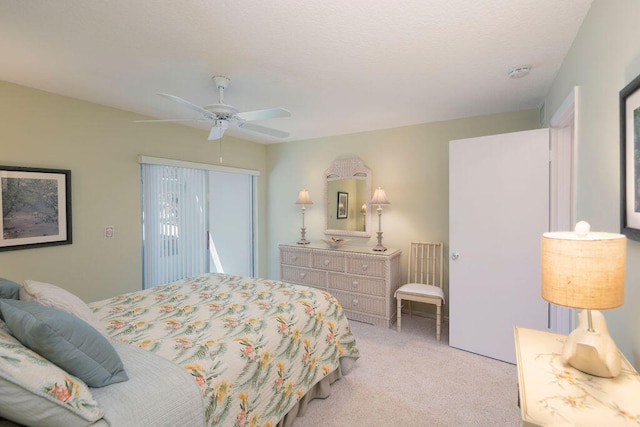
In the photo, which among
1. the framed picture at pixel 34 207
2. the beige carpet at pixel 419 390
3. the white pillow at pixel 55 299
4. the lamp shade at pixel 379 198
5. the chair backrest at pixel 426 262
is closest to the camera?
the white pillow at pixel 55 299

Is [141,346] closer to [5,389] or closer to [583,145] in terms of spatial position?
[5,389]

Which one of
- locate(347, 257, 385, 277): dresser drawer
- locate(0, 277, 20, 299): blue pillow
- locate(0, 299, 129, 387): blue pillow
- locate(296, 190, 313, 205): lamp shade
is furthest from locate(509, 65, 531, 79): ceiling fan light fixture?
locate(0, 277, 20, 299): blue pillow

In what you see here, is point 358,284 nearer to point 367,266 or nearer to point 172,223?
point 367,266

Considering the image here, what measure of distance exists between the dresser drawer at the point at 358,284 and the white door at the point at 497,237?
0.86 meters

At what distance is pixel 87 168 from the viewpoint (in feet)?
10.2

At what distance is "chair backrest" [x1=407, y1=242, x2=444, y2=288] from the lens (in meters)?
3.77

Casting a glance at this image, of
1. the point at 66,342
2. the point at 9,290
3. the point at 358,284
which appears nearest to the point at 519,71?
the point at 358,284

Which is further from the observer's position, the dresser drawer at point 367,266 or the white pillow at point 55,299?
the dresser drawer at point 367,266

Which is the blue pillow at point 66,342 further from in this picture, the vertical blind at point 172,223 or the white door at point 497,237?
the white door at point 497,237

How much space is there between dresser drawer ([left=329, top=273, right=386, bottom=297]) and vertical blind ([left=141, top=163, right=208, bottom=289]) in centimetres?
185

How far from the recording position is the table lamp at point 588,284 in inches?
39.7

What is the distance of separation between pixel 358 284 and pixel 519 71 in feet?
8.83

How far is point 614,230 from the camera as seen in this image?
1.35 metres

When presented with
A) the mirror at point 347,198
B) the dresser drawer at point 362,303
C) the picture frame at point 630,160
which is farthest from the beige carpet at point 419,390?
the mirror at point 347,198
